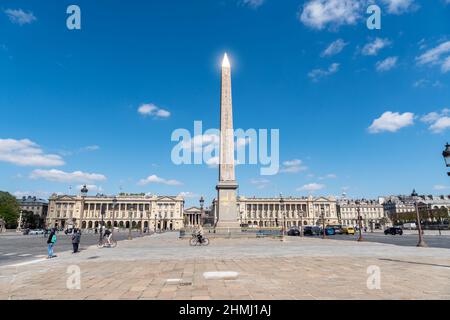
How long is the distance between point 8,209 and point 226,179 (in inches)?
4083

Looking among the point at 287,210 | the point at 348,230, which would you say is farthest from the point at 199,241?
the point at 287,210

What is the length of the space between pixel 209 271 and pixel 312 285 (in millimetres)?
3960

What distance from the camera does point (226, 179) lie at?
36438mm

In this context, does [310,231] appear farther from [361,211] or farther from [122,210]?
[361,211]

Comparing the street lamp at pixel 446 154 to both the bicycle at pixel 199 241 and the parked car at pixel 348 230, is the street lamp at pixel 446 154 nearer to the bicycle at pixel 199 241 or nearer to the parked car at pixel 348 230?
the bicycle at pixel 199 241

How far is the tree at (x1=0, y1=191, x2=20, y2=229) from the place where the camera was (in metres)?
106

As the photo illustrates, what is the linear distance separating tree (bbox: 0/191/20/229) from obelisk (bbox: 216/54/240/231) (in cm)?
9803

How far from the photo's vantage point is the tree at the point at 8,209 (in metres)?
106

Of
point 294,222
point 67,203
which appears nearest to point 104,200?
point 67,203

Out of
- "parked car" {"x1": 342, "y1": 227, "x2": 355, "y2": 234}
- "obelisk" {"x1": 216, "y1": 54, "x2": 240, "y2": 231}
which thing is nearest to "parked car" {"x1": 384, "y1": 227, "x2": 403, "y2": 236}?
"parked car" {"x1": 342, "y1": 227, "x2": 355, "y2": 234}

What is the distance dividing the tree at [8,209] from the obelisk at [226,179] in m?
98.0
